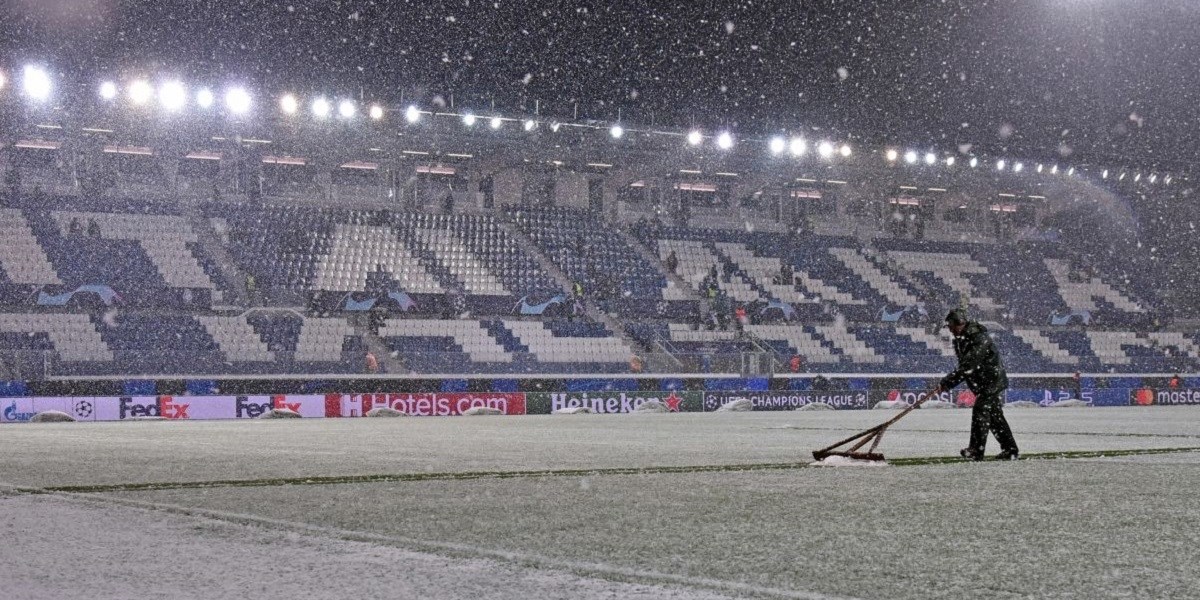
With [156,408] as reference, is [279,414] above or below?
below

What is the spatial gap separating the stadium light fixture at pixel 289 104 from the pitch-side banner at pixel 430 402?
15.0 m

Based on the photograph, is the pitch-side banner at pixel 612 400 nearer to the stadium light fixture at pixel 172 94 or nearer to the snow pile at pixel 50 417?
the snow pile at pixel 50 417

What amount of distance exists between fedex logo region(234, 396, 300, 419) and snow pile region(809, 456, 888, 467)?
80.4 ft

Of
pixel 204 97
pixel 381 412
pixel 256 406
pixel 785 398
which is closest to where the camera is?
pixel 256 406

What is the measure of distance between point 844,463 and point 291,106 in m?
37.6

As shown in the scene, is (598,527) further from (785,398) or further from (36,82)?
(36,82)

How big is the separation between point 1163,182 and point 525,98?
32347 mm

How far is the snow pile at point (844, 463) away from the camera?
11.4 m

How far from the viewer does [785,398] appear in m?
39.3

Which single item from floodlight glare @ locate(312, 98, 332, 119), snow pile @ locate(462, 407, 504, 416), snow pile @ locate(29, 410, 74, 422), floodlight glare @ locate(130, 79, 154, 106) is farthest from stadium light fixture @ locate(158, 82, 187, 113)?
snow pile @ locate(462, 407, 504, 416)

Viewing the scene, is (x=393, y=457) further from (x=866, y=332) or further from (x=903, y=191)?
(x=903, y=191)

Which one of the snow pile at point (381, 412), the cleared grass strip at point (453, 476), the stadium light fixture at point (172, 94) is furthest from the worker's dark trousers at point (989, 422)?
the stadium light fixture at point (172, 94)

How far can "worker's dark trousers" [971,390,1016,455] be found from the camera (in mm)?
11844

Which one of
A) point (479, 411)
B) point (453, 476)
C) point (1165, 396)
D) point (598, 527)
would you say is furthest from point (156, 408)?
point (1165, 396)
